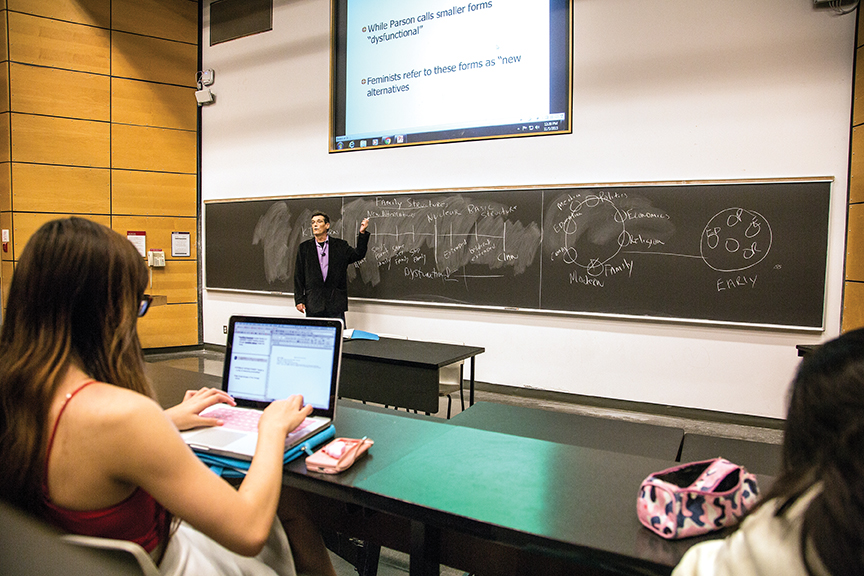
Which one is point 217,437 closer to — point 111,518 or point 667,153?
point 111,518

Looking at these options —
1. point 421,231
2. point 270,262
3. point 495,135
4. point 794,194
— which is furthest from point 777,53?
point 270,262

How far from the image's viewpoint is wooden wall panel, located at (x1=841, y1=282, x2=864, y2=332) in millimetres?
3291

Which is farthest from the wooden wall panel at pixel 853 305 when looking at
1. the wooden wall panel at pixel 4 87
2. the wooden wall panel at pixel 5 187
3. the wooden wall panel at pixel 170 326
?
the wooden wall panel at pixel 4 87

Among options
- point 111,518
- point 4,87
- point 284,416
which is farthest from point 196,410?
point 4,87

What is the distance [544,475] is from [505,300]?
3.28m

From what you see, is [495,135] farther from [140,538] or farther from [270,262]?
[140,538]

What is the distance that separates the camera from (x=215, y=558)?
3.46 ft

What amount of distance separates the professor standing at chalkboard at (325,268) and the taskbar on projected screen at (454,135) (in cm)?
74

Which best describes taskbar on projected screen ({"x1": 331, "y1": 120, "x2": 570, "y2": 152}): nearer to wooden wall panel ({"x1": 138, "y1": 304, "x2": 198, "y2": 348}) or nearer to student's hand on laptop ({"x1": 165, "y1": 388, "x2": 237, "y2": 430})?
wooden wall panel ({"x1": 138, "y1": 304, "x2": 198, "y2": 348})

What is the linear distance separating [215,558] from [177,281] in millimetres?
5877

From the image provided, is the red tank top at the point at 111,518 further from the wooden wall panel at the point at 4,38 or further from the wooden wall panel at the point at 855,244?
the wooden wall panel at the point at 4,38

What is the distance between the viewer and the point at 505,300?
4504 mm

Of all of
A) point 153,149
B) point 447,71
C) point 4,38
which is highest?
point 4,38

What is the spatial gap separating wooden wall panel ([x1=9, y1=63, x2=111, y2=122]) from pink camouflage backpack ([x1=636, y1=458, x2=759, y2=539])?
654 cm
